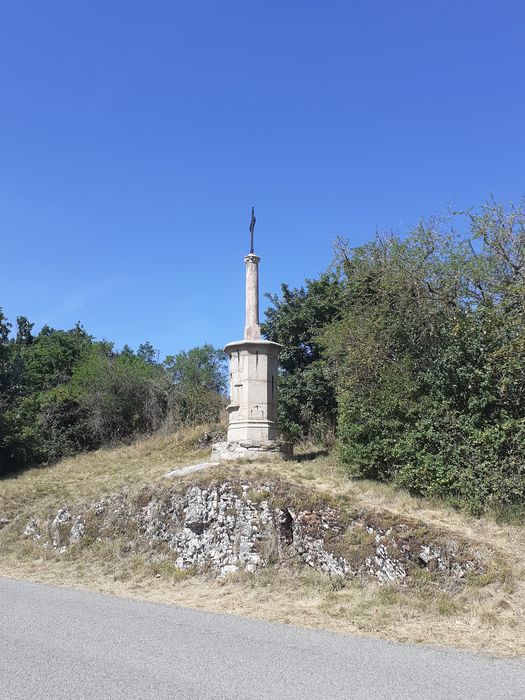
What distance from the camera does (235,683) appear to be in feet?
16.6

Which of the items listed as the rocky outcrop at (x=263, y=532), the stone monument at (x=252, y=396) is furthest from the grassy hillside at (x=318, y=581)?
the stone monument at (x=252, y=396)

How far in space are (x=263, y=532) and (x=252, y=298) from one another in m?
7.91

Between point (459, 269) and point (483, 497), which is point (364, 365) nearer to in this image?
point (459, 269)

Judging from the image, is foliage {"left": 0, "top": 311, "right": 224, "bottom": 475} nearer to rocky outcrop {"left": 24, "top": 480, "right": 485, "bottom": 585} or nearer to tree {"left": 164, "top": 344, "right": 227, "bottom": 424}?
tree {"left": 164, "top": 344, "right": 227, "bottom": 424}

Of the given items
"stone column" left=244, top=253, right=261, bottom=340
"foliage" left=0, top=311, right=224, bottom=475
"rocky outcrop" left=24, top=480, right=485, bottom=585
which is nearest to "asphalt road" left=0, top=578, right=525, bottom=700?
"rocky outcrop" left=24, top=480, right=485, bottom=585

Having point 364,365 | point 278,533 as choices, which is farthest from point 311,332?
point 278,533

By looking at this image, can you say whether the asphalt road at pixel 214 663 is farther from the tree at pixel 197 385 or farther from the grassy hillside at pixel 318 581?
the tree at pixel 197 385

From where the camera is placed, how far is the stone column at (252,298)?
55.3 ft

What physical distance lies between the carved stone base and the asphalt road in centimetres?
766

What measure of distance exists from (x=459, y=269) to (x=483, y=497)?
5506 mm

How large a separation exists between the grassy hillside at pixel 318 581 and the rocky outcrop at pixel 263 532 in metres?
0.28

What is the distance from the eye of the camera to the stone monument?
15711 mm

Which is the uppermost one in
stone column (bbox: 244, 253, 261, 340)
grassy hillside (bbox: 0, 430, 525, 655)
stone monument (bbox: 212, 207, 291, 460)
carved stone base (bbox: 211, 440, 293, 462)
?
stone column (bbox: 244, 253, 261, 340)

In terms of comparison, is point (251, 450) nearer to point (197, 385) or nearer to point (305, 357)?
point (305, 357)
